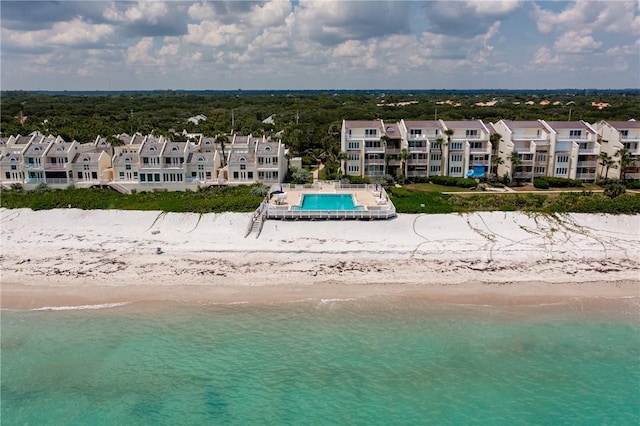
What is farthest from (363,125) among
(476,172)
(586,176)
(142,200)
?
(142,200)

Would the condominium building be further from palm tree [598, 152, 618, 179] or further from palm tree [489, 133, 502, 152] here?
palm tree [489, 133, 502, 152]

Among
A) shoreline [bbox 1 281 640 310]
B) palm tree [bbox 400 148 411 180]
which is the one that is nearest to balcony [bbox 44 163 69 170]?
shoreline [bbox 1 281 640 310]

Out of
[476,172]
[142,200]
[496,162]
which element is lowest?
[142,200]

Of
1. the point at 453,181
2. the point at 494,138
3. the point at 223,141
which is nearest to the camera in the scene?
the point at 453,181

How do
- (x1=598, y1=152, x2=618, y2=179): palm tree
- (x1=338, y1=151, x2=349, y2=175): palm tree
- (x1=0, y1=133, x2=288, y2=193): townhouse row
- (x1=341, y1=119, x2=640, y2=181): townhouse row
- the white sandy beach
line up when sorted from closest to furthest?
the white sandy beach
(x1=0, y1=133, x2=288, y2=193): townhouse row
(x1=598, y1=152, x2=618, y2=179): palm tree
(x1=341, y1=119, x2=640, y2=181): townhouse row
(x1=338, y1=151, x2=349, y2=175): palm tree

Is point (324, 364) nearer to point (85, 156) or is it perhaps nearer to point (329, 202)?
point (329, 202)

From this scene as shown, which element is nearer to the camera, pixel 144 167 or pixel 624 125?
pixel 144 167

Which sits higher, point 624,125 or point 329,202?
point 624,125

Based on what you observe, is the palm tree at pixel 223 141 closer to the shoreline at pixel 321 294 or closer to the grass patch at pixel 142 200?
the grass patch at pixel 142 200
